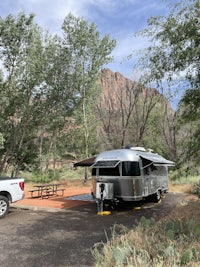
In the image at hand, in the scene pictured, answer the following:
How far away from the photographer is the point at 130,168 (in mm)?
11711

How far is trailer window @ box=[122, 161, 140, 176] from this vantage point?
1164 cm

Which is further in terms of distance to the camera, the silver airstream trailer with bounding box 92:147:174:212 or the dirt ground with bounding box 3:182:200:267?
the silver airstream trailer with bounding box 92:147:174:212

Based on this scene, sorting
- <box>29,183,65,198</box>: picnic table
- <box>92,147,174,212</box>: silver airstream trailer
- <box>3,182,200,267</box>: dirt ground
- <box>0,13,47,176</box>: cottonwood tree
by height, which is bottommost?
<box>3,182,200,267</box>: dirt ground

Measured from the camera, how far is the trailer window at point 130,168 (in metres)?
11.6

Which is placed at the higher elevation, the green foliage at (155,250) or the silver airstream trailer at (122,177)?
the silver airstream trailer at (122,177)

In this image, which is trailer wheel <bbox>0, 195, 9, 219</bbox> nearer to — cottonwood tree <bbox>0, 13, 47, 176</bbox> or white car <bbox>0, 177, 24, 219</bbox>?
white car <bbox>0, 177, 24, 219</bbox>

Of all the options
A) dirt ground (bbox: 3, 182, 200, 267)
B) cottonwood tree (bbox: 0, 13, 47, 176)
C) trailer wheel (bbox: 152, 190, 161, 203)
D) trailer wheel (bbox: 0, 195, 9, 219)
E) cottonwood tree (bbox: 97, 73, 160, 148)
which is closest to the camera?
dirt ground (bbox: 3, 182, 200, 267)

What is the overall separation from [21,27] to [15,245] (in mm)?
17213

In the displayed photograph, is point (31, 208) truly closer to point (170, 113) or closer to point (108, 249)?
point (108, 249)

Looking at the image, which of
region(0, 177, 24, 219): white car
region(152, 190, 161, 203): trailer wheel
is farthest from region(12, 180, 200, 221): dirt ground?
region(0, 177, 24, 219): white car

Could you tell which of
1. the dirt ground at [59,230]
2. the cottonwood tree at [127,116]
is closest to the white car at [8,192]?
the dirt ground at [59,230]

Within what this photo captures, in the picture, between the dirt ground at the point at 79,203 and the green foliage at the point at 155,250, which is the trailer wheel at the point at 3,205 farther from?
the green foliage at the point at 155,250

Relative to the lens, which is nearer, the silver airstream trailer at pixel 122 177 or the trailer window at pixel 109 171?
the silver airstream trailer at pixel 122 177

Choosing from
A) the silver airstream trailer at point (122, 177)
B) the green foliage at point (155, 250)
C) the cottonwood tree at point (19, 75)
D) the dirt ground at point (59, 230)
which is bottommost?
the dirt ground at point (59, 230)
